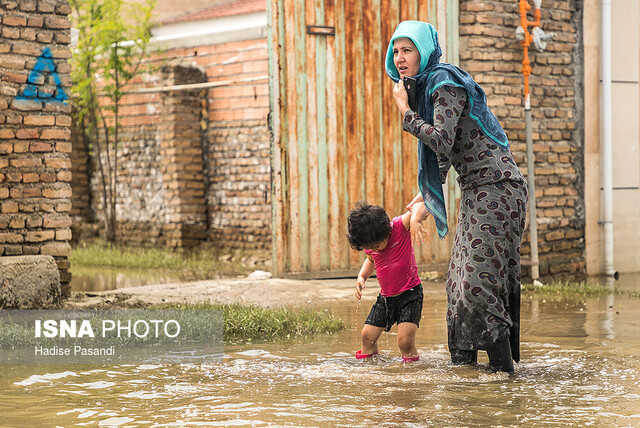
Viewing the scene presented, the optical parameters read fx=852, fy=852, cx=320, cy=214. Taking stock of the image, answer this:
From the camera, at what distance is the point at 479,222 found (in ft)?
13.5

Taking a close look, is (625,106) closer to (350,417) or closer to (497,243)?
(497,243)

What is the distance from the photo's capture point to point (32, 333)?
522 centimetres

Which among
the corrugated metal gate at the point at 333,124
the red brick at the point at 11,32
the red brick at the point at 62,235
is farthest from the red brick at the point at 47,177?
the corrugated metal gate at the point at 333,124

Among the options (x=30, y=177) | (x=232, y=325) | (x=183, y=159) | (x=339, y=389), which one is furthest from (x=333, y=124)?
(x=183, y=159)

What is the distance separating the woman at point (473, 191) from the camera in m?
4.06

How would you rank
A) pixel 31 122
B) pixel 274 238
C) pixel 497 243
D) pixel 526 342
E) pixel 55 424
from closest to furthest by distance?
pixel 55 424 → pixel 497 243 → pixel 526 342 → pixel 31 122 → pixel 274 238

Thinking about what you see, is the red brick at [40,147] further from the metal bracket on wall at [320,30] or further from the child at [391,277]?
the child at [391,277]

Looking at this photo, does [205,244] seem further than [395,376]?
Yes

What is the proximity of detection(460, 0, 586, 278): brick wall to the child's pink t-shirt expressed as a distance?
3922 millimetres

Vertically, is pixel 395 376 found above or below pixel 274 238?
below

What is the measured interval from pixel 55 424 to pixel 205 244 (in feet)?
31.0

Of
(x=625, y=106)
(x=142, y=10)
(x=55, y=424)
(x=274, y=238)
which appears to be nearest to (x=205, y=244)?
(x=142, y=10)

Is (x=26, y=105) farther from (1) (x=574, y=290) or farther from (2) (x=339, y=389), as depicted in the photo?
(1) (x=574, y=290)

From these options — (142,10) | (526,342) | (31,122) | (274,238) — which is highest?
(142,10)
